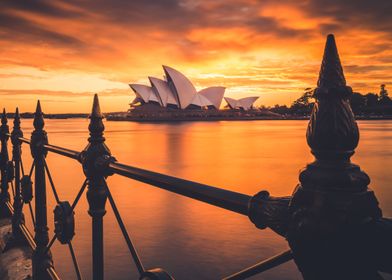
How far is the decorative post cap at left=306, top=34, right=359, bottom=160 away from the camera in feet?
2.42

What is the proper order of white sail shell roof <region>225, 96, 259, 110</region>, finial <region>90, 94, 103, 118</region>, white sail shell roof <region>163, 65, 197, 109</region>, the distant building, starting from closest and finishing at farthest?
finial <region>90, 94, 103, 118</region> → white sail shell roof <region>163, 65, 197, 109</region> → the distant building → white sail shell roof <region>225, 96, 259, 110</region>

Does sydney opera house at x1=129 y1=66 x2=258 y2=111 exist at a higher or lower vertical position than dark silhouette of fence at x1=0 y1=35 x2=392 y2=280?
higher

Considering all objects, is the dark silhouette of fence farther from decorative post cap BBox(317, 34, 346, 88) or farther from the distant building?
the distant building

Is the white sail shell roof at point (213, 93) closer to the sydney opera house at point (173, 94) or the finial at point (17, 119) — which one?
the sydney opera house at point (173, 94)

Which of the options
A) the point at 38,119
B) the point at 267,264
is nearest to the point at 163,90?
the point at 38,119

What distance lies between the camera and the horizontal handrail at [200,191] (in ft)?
3.03

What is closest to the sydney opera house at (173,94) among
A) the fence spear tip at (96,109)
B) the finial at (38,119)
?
the finial at (38,119)

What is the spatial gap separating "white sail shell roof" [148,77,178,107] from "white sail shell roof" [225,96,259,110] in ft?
120

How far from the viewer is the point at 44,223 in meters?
3.12

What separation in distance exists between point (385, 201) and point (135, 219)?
405 inches

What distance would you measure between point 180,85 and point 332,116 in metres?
77.9

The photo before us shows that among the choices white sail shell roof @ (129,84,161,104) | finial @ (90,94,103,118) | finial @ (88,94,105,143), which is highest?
white sail shell roof @ (129,84,161,104)

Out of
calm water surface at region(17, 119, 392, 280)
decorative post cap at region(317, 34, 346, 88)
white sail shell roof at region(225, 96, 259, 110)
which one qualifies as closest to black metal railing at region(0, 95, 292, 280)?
decorative post cap at region(317, 34, 346, 88)

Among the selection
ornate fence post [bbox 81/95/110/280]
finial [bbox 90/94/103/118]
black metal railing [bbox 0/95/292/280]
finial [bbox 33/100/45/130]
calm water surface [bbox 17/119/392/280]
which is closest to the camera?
black metal railing [bbox 0/95/292/280]
